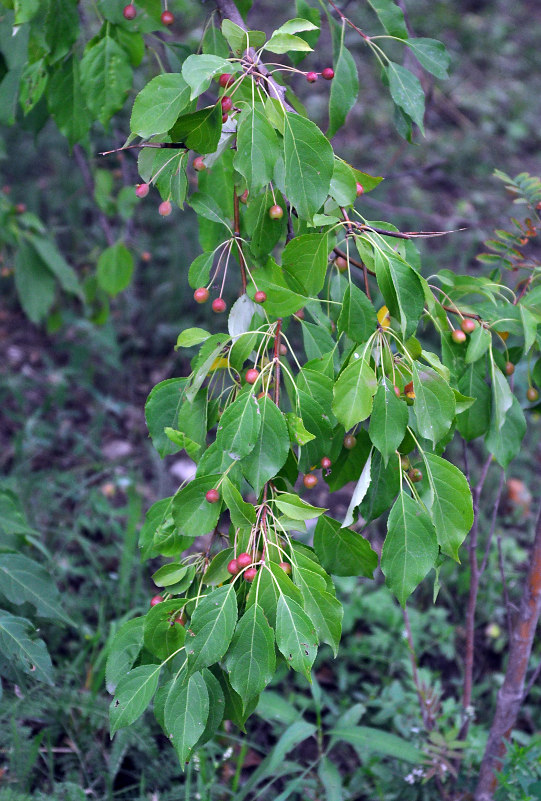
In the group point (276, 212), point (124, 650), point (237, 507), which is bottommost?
point (124, 650)

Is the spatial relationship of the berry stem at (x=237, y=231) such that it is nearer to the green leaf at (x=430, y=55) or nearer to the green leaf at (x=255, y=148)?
the green leaf at (x=255, y=148)

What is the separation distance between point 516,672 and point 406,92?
119 centimetres

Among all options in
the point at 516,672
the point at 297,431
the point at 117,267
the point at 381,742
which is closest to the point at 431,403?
the point at 297,431

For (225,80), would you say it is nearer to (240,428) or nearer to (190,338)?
(190,338)

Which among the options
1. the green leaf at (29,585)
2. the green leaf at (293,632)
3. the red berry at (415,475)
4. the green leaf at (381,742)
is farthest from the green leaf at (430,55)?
the green leaf at (381,742)

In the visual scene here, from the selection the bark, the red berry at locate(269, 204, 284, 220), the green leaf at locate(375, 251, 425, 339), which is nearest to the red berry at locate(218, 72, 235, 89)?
the red berry at locate(269, 204, 284, 220)

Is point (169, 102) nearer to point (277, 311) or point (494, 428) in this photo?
point (277, 311)

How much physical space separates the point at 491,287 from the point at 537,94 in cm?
489

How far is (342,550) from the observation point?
1.11 m

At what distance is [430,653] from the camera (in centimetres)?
221

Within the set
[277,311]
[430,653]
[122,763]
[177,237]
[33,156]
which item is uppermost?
[277,311]

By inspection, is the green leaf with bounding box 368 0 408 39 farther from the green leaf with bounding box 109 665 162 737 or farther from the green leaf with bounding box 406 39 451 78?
the green leaf with bounding box 109 665 162 737

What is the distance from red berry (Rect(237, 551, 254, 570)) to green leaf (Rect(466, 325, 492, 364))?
1.63 feet

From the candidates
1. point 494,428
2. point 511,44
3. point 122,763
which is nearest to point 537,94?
point 511,44
